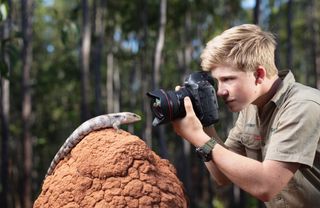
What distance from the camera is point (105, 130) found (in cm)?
407

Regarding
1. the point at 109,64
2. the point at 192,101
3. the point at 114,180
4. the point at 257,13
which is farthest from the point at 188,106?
the point at 109,64

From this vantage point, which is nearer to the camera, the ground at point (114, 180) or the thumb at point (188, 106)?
the thumb at point (188, 106)

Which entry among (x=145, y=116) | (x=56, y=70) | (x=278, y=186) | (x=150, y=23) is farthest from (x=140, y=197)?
(x=56, y=70)

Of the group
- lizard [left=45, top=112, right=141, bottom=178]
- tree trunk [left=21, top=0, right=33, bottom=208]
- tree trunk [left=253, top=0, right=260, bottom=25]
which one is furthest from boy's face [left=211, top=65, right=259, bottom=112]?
tree trunk [left=21, top=0, right=33, bottom=208]

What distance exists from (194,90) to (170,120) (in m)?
0.23

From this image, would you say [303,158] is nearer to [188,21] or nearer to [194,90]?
[194,90]

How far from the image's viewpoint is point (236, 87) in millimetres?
3279

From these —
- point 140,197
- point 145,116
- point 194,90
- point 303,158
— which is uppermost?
point 194,90

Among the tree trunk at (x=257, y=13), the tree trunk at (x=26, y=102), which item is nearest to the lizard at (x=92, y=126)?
the tree trunk at (x=257, y=13)

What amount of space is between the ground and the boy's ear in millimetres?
951

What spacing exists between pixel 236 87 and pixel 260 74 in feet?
0.52

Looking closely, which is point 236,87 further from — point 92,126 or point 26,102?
point 26,102

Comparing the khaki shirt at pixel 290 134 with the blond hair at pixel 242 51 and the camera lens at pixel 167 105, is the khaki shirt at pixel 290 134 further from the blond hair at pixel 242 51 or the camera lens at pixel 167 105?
the camera lens at pixel 167 105

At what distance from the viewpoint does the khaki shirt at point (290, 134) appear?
10.3 ft
